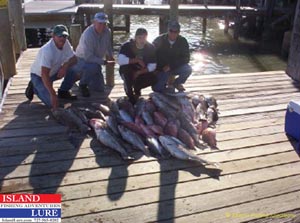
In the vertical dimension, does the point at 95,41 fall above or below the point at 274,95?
above

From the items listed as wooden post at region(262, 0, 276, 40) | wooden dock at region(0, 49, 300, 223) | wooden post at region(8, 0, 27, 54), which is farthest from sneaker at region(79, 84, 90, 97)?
wooden post at region(262, 0, 276, 40)

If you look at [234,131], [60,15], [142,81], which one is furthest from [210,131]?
[60,15]

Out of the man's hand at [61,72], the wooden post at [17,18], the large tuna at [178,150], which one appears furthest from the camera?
the wooden post at [17,18]

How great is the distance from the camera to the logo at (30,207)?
3453 mm

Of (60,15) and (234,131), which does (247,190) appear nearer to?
(234,131)

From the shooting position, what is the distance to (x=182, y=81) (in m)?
6.98

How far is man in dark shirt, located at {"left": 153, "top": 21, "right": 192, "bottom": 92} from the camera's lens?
21.0 ft

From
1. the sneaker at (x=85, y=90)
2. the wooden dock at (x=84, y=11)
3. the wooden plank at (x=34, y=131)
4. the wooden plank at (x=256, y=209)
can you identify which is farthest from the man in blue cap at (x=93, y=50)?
the wooden dock at (x=84, y=11)

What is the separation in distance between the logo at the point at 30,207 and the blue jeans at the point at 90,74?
3.14m

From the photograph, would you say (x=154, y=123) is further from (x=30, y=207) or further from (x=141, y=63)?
(x=30, y=207)

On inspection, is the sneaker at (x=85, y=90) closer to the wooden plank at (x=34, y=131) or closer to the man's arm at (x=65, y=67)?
the man's arm at (x=65, y=67)

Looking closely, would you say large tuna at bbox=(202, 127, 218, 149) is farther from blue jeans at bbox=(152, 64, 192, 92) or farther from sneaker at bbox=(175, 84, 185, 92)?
sneaker at bbox=(175, 84, 185, 92)

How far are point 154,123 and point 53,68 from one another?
6.71 feet

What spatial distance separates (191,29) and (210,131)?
67.2ft
